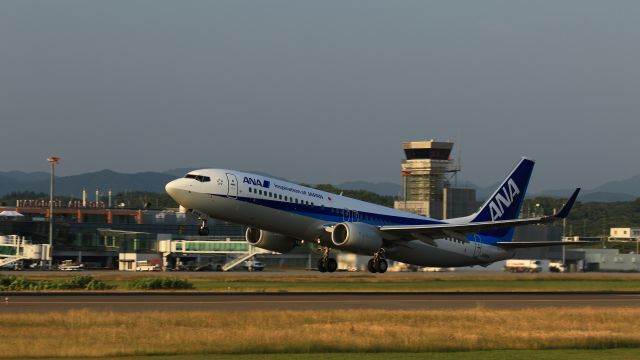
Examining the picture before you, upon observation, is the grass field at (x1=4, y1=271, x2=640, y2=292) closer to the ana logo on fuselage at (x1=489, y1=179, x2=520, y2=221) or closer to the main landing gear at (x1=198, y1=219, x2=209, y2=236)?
the ana logo on fuselage at (x1=489, y1=179, x2=520, y2=221)

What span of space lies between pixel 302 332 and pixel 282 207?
79.1 feet

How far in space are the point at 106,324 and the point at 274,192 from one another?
23.0 m

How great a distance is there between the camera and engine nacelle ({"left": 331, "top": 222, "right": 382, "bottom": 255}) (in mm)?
62438

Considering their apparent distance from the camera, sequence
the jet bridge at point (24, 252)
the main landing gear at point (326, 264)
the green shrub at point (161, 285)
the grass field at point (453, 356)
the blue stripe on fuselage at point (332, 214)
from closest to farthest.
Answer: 1. the grass field at point (453, 356)
2. the blue stripe on fuselage at point (332, 214)
3. the main landing gear at point (326, 264)
4. the green shrub at point (161, 285)
5. the jet bridge at point (24, 252)

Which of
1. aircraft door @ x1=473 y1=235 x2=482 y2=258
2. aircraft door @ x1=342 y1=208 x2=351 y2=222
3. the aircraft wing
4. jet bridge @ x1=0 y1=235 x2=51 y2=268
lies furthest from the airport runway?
jet bridge @ x1=0 y1=235 x2=51 y2=268

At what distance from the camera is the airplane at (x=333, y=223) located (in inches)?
2279

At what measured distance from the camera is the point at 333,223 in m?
63.0

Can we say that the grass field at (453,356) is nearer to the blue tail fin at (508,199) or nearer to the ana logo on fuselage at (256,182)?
the ana logo on fuselage at (256,182)

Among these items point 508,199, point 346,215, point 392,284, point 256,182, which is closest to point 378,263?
point 346,215

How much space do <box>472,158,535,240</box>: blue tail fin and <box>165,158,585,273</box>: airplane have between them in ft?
0.43

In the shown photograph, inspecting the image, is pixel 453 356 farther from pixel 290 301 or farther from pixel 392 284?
pixel 392 284

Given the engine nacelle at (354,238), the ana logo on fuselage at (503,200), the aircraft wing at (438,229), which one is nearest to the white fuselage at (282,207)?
the engine nacelle at (354,238)

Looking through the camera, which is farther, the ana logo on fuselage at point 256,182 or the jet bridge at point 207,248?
the jet bridge at point 207,248

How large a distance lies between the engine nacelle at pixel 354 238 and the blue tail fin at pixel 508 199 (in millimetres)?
14411
